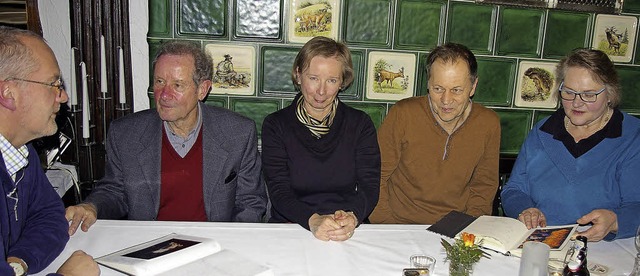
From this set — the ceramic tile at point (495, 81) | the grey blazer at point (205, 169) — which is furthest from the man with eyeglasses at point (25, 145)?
the ceramic tile at point (495, 81)

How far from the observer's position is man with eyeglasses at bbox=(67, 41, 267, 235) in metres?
2.10

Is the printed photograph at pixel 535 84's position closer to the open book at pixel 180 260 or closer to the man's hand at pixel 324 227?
the man's hand at pixel 324 227

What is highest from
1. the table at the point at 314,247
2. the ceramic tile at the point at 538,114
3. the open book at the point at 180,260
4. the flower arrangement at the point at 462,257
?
the ceramic tile at the point at 538,114

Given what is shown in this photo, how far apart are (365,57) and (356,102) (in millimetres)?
277

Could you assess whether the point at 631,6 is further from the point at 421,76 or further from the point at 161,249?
the point at 161,249

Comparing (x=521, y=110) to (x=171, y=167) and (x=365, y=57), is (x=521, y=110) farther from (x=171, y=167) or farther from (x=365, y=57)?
(x=171, y=167)

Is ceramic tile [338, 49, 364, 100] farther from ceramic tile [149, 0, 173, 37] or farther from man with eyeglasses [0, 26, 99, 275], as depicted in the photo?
man with eyeglasses [0, 26, 99, 275]

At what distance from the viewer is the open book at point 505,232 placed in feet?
5.35

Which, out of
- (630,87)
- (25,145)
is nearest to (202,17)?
(25,145)

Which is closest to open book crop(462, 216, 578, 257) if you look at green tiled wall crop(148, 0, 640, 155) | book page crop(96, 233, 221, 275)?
book page crop(96, 233, 221, 275)

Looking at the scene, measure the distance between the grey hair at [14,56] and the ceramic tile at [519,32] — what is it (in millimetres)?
2561

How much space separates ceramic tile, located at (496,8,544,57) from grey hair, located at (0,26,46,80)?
2.56 m

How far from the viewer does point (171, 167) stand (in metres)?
2.15

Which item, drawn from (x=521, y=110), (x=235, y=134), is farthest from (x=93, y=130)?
(x=521, y=110)
